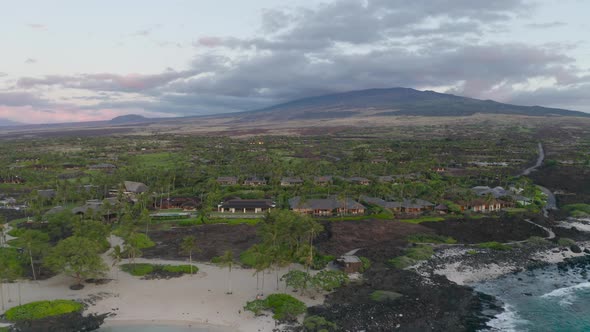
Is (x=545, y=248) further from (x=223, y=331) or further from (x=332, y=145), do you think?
(x=332, y=145)

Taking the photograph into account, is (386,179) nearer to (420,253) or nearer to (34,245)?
(420,253)

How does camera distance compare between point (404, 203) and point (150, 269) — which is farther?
point (404, 203)

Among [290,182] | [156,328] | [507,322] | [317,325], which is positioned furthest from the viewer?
[290,182]

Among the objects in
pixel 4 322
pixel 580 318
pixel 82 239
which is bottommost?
pixel 580 318

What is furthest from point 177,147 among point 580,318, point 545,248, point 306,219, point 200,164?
point 580,318

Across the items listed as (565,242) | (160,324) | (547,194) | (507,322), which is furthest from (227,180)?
(547,194)

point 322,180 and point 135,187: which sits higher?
point 135,187

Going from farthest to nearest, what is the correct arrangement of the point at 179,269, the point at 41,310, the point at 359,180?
the point at 359,180
the point at 179,269
the point at 41,310
